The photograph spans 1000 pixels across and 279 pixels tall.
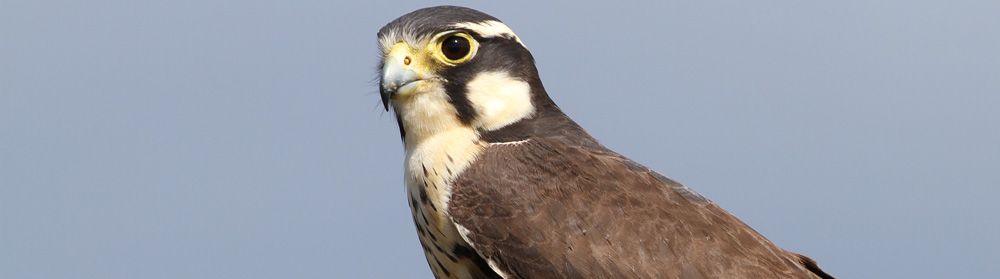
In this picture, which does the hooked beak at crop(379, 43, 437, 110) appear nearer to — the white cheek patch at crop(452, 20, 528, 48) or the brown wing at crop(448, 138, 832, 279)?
the white cheek patch at crop(452, 20, 528, 48)

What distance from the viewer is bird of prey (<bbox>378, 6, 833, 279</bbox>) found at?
4176 mm

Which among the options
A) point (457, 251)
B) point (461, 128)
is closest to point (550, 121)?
point (461, 128)

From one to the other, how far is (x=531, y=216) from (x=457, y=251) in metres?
0.33

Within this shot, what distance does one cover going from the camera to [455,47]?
14.9 ft

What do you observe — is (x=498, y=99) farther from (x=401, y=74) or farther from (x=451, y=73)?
(x=401, y=74)

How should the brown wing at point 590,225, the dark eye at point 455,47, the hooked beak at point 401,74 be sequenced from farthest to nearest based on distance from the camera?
the dark eye at point 455,47 < the hooked beak at point 401,74 < the brown wing at point 590,225

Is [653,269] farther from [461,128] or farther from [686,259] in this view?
[461,128]

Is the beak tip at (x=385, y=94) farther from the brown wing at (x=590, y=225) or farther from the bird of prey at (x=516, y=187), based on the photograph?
the brown wing at (x=590, y=225)

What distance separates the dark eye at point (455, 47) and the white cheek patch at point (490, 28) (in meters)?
0.05

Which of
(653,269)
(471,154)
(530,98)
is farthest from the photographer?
(530,98)

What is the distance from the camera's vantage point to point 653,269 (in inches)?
164

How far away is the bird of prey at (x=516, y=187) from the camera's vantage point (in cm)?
418

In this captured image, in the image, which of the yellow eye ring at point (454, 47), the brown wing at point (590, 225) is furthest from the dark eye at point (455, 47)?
the brown wing at point (590, 225)

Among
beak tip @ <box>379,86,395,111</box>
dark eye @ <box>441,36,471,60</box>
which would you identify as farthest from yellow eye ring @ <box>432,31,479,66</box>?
beak tip @ <box>379,86,395,111</box>
